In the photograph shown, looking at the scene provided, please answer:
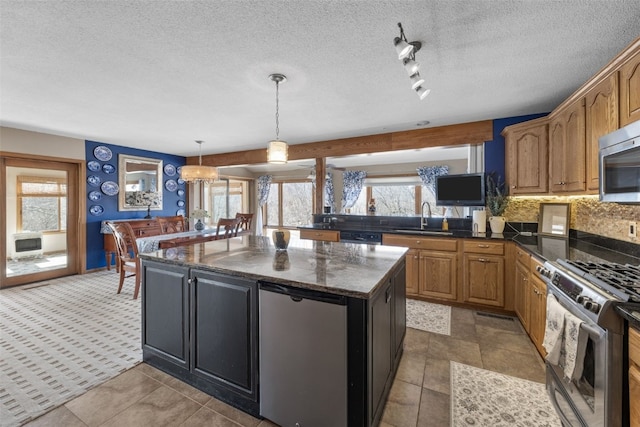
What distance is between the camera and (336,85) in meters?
2.63

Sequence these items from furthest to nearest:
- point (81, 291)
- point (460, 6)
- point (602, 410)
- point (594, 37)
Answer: point (81, 291) < point (594, 37) < point (460, 6) < point (602, 410)

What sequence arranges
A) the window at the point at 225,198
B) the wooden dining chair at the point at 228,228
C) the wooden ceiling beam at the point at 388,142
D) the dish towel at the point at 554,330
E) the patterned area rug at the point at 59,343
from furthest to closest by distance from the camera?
the window at the point at 225,198 < the wooden dining chair at the point at 228,228 < the wooden ceiling beam at the point at 388,142 < the patterned area rug at the point at 59,343 < the dish towel at the point at 554,330

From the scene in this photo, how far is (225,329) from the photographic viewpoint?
1749 mm

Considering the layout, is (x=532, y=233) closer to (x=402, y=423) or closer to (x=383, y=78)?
(x=383, y=78)

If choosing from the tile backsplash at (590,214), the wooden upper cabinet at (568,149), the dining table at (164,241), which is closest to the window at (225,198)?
the dining table at (164,241)

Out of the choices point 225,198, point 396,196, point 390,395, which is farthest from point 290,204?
point 390,395

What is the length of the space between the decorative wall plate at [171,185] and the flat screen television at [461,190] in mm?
5609

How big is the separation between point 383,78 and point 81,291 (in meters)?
4.92

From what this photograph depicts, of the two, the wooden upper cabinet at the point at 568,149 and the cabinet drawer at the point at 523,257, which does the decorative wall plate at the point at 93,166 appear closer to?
the cabinet drawer at the point at 523,257

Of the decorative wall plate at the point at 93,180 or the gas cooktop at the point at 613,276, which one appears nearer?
the gas cooktop at the point at 613,276

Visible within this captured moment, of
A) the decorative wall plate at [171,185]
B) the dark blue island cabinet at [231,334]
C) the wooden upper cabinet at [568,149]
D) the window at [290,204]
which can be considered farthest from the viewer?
the window at [290,204]

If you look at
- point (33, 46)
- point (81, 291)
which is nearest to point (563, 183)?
point (33, 46)

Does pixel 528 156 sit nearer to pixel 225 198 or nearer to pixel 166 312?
pixel 166 312

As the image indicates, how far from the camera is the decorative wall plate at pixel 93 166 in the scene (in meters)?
4.93
